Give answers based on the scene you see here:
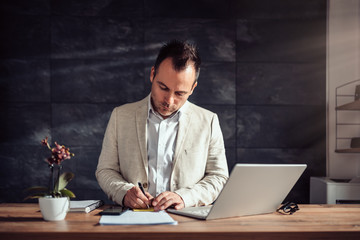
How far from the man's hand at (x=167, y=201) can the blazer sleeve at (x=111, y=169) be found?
0.24 metres

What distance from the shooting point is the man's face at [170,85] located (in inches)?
71.9

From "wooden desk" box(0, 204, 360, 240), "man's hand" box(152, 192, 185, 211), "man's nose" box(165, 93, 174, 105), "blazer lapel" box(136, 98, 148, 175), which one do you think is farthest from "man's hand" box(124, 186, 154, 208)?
"man's nose" box(165, 93, 174, 105)

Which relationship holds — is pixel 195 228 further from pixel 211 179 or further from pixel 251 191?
pixel 211 179

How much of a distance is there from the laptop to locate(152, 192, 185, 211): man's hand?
3 cm

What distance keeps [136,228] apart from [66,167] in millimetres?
2617

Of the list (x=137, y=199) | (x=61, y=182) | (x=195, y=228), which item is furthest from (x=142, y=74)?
(x=195, y=228)

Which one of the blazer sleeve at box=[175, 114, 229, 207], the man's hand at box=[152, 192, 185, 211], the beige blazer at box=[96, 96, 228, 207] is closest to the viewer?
the man's hand at box=[152, 192, 185, 211]

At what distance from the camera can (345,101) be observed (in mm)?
3727

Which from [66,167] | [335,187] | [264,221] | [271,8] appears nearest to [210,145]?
[264,221]

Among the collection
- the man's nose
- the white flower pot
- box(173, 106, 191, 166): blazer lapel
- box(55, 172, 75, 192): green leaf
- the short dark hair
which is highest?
the short dark hair

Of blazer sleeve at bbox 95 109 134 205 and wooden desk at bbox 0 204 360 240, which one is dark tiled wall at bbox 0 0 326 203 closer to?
blazer sleeve at bbox 95 109 134 205

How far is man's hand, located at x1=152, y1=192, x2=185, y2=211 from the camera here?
1.48 meters

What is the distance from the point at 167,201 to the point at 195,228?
14.2 inches

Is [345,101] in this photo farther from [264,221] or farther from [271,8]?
[264,221]
